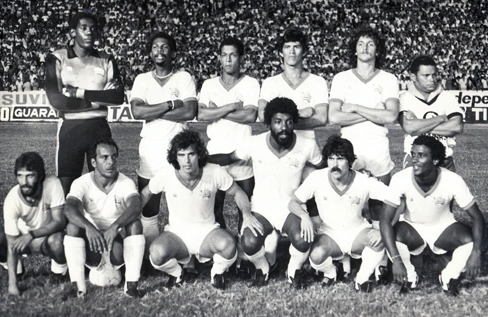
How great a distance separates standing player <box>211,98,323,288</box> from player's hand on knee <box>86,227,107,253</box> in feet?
3.47

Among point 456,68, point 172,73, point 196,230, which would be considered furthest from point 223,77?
point 456,68

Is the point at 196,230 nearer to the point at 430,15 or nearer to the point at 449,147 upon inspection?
the point at 449,147

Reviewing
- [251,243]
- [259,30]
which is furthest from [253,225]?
[259,30]

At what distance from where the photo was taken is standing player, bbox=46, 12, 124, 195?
4.73 m

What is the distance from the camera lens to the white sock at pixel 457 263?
4.21 metres

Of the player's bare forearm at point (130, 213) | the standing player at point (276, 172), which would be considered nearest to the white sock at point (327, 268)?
the standing player at point (276, 172)

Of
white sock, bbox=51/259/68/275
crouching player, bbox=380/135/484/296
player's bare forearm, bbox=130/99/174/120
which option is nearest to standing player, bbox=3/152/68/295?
white sock, bbox=51/259/68/275

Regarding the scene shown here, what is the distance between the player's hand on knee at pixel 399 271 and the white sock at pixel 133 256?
180cm

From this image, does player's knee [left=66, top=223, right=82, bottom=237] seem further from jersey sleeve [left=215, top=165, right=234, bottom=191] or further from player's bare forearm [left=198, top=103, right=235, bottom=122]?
player's bare forearm [left=198, top=103, right=235, bottom=122]

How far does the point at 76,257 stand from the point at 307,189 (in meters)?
1.75

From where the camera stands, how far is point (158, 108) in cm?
482

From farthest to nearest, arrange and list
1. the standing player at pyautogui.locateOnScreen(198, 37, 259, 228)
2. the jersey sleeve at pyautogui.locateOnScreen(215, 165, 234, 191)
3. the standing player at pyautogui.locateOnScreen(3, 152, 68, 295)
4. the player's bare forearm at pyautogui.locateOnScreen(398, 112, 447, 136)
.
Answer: the standing player at pyautogui.locateOnScreen(198, 37, 259, 228), the player's bare forearm at pyautogui.locateOnScreen(398, 112, 447, 136), the jersey sleeve at pyautogui.locateOnScreen(215, 165, 234, 191), the standing player at pyautogui.locateOnScreen(3, 152, 68, 295)

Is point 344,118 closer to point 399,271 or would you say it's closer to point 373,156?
point 373,156

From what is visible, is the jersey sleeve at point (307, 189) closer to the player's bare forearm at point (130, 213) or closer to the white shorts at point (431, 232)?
the white shorts at point (431, 232)
